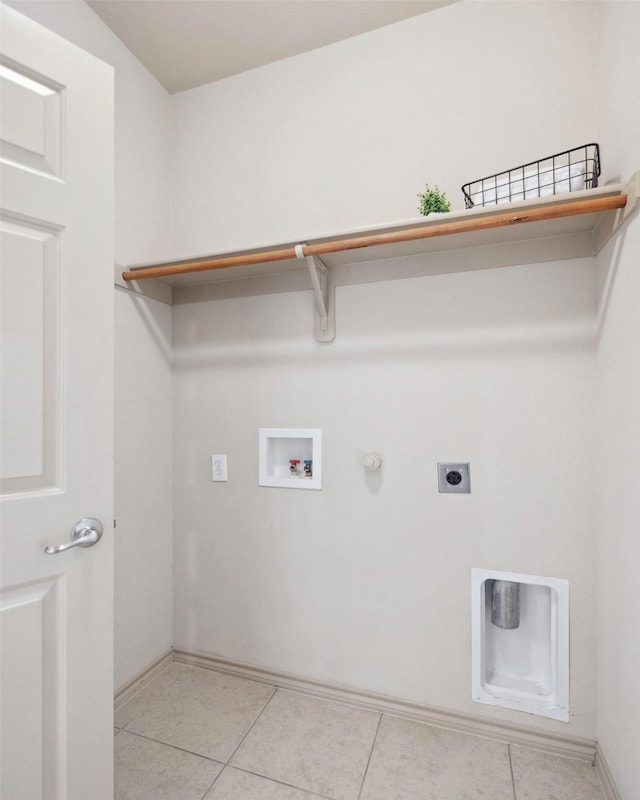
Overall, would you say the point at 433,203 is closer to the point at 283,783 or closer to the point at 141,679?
the point at 283,783

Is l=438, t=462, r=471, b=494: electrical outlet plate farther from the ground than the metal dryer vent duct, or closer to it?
farther from the ground

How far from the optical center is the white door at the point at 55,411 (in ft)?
3.08

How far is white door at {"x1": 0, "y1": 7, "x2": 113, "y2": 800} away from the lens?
0.94 metres

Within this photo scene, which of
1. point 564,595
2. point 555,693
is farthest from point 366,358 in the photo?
point 555,693

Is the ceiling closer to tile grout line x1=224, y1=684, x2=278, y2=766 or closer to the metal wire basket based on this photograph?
the metal wire basket

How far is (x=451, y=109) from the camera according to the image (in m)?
1.57

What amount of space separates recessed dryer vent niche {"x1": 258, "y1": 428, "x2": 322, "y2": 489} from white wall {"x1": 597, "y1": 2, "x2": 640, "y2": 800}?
103cm

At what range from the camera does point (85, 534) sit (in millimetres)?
1042

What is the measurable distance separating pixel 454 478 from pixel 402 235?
2.97 feet

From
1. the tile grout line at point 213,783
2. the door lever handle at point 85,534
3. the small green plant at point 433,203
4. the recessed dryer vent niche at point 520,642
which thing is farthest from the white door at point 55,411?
the recessed dryer vent niche at point 520,642

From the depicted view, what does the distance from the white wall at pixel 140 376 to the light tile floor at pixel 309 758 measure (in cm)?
34

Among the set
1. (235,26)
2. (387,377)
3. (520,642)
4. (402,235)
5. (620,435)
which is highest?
(235,26)

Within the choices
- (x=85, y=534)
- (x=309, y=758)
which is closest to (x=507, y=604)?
(x=309, y=758)

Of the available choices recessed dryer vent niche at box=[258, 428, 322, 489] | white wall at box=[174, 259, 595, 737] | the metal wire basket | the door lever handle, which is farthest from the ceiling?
the door lever handle
